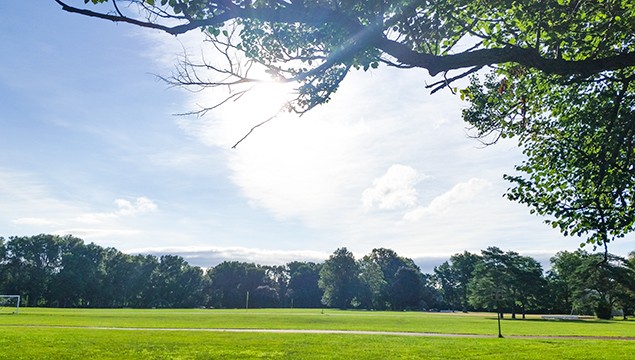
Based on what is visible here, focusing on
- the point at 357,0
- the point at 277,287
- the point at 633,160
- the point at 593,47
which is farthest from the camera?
the point at 277,287

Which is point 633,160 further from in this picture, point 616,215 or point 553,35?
point 553,35

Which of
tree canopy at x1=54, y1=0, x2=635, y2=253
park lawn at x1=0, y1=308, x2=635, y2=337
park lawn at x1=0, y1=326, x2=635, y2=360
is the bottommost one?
park lawn at x1=0, y1=308, x2=635, y2=337

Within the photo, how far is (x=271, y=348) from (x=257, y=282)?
125 metres

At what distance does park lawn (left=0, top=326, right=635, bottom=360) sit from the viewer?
1956cm

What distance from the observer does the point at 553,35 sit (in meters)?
8.41

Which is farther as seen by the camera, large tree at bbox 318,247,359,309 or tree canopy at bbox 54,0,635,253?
large tree at bbox 318,247,359,309

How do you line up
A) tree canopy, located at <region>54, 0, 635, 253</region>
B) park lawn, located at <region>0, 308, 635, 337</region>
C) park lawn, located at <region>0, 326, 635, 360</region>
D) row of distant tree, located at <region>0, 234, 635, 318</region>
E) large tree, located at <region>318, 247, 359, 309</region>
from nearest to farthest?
tree canopy, located at <region>54, 0, 635, 253</region>
park lawn, located at <region>0, 326, 635, 360</region>
park lawn, located at <region>0, 308, 635, 337</region>
row of distant tree, located at <region>0, 234, 635, 318</region>
large tree, located at <region>318, 247, 359, 309</region>

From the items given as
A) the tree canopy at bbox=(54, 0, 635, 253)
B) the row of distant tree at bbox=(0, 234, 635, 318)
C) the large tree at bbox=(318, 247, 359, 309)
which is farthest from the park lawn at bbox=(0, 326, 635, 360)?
the large tree at bbox=(318, 247, 359, 309)

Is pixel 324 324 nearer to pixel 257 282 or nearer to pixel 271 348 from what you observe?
pixel 271 348

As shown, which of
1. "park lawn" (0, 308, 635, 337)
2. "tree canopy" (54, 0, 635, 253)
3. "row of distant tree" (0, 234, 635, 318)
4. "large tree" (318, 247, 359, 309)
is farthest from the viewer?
"large tree" (318, 247, 359, 309)

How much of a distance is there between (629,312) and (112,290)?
127834mm

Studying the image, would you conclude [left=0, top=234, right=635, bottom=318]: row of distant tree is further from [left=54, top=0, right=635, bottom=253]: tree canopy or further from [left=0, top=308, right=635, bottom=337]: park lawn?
[left=54, top=0, right=635, bottom=253]: tree canopy

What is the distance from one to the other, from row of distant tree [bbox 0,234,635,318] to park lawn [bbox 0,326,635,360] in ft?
224

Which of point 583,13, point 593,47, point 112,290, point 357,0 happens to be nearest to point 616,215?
point 593,47
